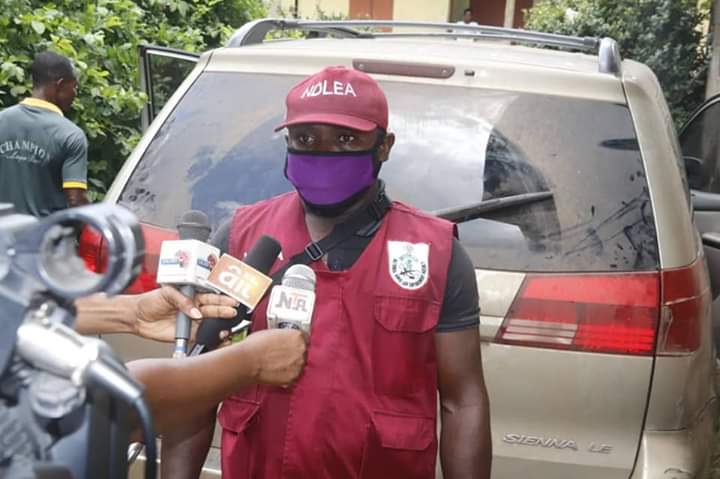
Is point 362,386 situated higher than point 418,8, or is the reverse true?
point 362,386

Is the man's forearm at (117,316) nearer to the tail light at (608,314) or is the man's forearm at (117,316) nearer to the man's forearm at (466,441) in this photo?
the man's forearm at (466,441)

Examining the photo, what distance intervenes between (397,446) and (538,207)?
1062mm

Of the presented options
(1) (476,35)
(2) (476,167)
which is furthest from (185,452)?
(1) (476,35)

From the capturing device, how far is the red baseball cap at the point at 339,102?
217 centimetres

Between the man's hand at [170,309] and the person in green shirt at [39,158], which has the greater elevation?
the man's hand at [170,309]

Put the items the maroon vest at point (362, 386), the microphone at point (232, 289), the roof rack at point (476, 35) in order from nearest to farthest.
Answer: the microphone at point (232, 289)
the maroon vest at point (362, 386)
the roof rack at point (476, 35)

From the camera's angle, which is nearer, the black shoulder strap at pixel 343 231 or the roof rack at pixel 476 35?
the black shoulder strap at pixel 343 231

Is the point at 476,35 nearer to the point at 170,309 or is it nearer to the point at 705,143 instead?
the point at 170,309

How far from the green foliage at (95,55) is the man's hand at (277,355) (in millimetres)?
4137

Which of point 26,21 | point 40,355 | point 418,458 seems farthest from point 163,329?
point 26,21

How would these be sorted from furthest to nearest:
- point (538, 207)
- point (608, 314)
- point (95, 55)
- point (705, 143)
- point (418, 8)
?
1. point (418, 8)
2. point (705, 143)
3. point (95, 55)
4. point (538, 207)
5. point (608, 314)

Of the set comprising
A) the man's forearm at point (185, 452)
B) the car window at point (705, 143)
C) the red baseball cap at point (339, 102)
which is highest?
the red baseball cap at point (339, 102)

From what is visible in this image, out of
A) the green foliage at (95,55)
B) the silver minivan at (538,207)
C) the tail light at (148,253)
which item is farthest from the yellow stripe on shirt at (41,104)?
the tail light at (148,253)

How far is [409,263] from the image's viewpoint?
2.18 meters
